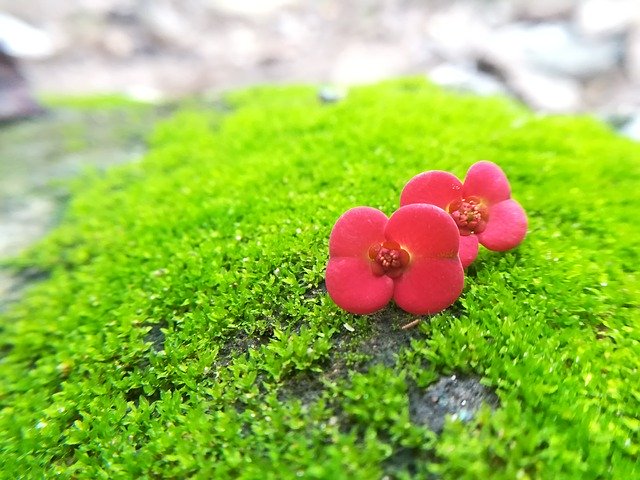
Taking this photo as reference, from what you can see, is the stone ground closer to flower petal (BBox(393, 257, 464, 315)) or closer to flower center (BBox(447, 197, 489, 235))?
flower petal (BBox(393, 257, 464, 315))

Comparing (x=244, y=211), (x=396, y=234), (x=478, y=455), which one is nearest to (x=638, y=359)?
(x=478, y=455)

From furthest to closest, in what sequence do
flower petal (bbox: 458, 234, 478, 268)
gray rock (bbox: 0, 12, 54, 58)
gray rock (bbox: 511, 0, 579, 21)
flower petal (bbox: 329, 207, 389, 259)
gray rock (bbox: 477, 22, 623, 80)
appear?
gray rock (bbox: 511, 0, 579, 21) < gray rock (bbox: 477, 22, 623, 80) < gray rock (bbox: 0, 12, 54, 58) < flower petal (bbox: 458, 234, 478, 268) < flower petal (bbox: 329, 207, 389, 259)

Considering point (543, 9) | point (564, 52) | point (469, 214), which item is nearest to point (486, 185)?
point (469, 214)

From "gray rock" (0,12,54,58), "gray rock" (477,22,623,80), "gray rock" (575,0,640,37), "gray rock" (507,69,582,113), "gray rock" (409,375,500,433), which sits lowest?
"gray rock" (507,69,582,113)

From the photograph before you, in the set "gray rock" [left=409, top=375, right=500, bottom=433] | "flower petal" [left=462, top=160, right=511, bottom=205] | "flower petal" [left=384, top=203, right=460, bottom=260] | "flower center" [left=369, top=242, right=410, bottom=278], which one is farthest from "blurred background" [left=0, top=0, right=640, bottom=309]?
"gray rock" [left=409, top=375, right=500, bottom=433]

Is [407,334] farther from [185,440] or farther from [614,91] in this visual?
[614,91]

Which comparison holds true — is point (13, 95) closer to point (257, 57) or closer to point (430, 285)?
point (430, 285)

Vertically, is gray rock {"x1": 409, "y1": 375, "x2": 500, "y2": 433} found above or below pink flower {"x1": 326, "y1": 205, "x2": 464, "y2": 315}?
below
